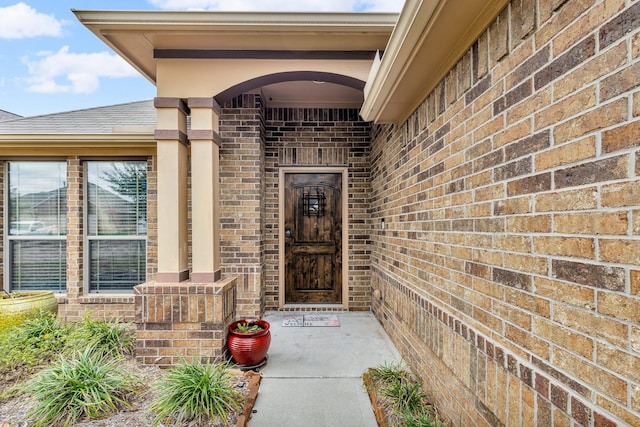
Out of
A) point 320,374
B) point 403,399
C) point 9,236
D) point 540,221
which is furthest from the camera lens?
point 9,236

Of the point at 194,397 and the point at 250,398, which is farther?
the point at 250,398

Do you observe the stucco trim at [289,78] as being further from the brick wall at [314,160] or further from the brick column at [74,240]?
the brick column at [74,240]

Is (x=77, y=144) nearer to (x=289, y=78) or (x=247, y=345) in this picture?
(x=289, y=78)

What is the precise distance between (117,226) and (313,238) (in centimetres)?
273

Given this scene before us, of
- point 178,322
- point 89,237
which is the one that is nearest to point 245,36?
point 178,322

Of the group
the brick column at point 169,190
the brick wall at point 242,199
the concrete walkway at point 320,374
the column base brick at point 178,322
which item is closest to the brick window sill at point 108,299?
the brick wall at point 242,199

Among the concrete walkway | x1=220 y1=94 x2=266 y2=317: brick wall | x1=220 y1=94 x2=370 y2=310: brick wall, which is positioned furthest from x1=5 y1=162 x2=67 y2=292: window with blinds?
the concrete walkway

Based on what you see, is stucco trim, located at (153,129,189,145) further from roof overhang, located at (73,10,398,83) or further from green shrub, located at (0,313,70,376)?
green shrub, located at (0,313,70,376)

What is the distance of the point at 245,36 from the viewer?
2.67m

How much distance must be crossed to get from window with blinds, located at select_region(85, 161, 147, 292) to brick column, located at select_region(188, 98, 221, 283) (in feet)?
5.96

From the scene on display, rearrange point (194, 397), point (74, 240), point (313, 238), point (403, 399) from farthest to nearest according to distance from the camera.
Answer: point (313, 238), point (74, 240), point (403, 399), point (194, 397)

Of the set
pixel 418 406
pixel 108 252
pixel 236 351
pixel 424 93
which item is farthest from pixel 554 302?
pixel 108 252

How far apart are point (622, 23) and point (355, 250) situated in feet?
12.7

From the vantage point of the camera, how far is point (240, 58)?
A: 286 centimetres
